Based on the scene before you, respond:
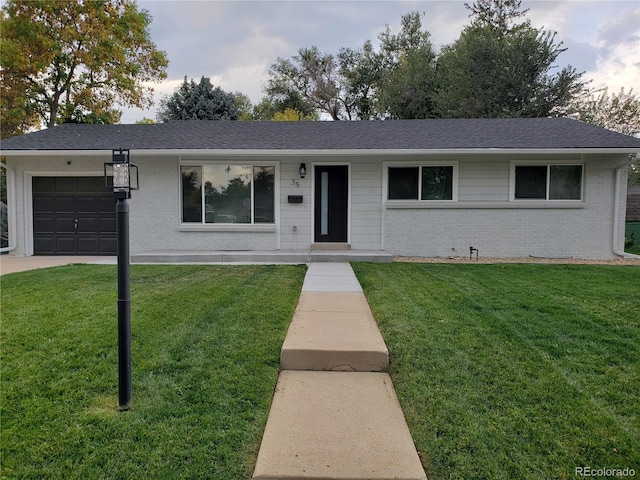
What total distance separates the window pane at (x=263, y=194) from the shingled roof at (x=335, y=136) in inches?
26.2

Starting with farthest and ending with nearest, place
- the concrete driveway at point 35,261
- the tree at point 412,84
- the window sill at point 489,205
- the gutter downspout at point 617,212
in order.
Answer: the tree at point 412,84 → the window sill at point 489,205 → the gutter downspout at point 617,212 → the concrete driveway at point 35,261

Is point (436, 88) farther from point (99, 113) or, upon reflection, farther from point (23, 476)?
point (23, 476)

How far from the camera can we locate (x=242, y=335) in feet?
12.7

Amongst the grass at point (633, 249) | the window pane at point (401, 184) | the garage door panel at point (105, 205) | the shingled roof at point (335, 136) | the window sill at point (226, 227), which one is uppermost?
the shingled roof at point (335, 136)

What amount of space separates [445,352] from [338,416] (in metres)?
1.30

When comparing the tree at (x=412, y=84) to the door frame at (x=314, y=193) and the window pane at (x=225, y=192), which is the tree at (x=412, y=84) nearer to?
the door frame at (x=314, y=193)

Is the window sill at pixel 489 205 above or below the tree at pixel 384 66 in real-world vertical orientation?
below

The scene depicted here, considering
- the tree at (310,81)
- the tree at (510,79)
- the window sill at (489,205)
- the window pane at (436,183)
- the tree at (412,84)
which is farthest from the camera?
the tree at (310,81)

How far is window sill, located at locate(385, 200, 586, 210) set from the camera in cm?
963

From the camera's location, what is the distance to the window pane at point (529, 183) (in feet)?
32.1

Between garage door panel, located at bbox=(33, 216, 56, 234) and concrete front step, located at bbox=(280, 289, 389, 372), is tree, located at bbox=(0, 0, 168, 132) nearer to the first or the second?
garage door panel, located at bbox=(33, 216, 56, 234)

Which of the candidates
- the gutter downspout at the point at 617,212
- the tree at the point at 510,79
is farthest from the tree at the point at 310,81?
the gutter downspout at the point at 617,212

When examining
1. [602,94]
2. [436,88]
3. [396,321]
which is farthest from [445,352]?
[602,94]

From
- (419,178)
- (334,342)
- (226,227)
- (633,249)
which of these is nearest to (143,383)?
(334,342)
